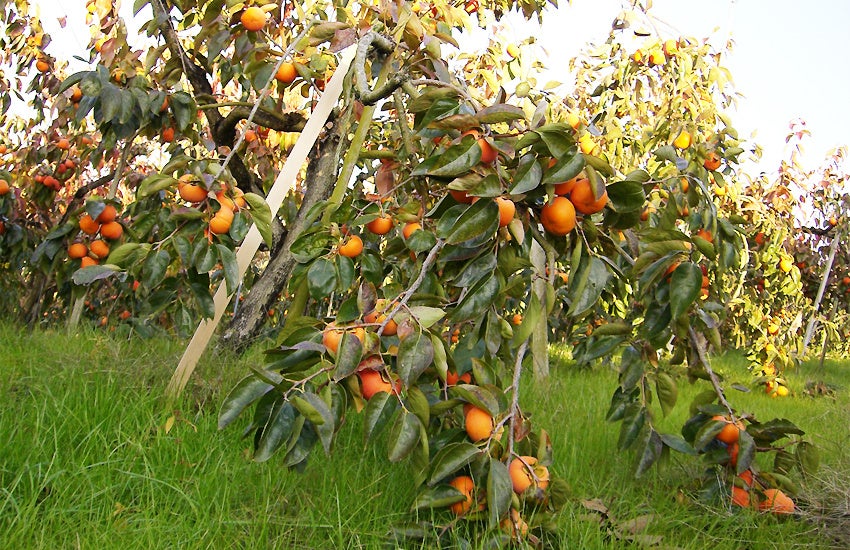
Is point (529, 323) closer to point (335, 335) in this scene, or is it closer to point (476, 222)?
point (476, 222)

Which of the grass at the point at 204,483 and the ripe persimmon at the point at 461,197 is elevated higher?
the ripe persimmon at the point at 461,197

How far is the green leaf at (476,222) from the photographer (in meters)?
1.18

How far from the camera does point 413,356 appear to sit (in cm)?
114

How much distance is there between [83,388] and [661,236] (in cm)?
153

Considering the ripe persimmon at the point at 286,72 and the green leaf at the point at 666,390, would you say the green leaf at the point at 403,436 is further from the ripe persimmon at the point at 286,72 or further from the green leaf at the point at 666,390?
the ripe persimmon at the point at 286,72

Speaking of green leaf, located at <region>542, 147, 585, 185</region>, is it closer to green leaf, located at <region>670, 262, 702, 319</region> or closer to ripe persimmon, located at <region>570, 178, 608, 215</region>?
ripe persimmon, located at <region>570, 178, 608, 215</region>

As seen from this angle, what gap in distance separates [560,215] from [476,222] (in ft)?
0.54

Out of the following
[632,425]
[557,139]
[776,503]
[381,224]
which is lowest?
[776,503]

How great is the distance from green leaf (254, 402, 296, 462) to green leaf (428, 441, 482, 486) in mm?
263

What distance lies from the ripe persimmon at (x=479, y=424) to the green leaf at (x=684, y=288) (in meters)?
0.44

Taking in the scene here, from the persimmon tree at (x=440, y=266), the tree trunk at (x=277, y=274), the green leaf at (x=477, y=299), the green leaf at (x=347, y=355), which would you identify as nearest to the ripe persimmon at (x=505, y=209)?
the persimmon tree at (x=440, y=266)

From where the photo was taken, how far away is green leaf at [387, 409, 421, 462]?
1.17 m

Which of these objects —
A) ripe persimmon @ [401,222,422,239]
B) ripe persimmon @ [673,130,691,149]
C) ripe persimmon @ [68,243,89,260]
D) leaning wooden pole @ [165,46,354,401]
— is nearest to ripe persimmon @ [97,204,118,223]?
ripe persimmon @ [68,243,89,260]

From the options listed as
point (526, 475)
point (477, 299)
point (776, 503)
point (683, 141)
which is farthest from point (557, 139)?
point (683, 141)
